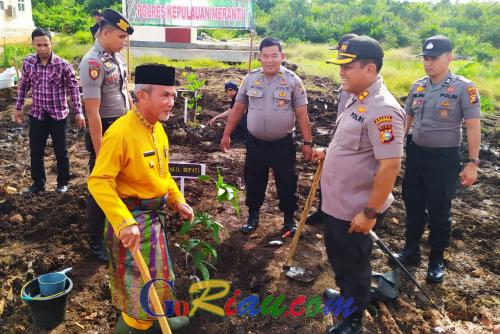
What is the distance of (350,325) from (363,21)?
1412 inches

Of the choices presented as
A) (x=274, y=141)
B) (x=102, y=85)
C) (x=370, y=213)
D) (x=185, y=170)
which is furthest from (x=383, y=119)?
(x=102, y=85)

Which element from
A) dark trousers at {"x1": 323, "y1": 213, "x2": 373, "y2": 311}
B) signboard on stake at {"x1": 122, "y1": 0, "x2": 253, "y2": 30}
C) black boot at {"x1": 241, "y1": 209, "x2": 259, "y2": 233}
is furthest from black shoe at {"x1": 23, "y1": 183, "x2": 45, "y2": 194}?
signboard on stake at {"x1": 122, "y1": 0, "x2": 253, "y2": 30}

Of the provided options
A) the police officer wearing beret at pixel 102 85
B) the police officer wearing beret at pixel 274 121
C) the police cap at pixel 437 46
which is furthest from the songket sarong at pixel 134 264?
the police cap at pixel 437 46

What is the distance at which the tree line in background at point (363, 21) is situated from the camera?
31.0 meters

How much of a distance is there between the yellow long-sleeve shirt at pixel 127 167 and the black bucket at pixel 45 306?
0.97 m

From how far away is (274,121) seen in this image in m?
3.78

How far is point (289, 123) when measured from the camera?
383 centimetres

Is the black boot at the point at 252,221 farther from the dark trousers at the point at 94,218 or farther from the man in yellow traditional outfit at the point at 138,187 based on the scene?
the man in yellow traditional outfit at the point at 138,187

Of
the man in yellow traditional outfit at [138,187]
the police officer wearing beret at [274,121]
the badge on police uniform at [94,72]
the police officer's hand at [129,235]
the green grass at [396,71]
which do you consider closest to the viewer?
the police officer's hand at [129,235]

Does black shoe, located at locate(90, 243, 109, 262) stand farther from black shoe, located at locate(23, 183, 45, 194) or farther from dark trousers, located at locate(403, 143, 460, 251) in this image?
dark trousers, located at locate(403, 143, 460, 251)

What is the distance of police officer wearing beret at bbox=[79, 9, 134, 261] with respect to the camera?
3.19m

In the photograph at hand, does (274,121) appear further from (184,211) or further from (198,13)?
(198,13)

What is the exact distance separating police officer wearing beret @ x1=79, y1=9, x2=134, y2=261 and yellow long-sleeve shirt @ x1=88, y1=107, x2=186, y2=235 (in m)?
1.13

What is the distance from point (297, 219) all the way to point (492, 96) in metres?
11.2
